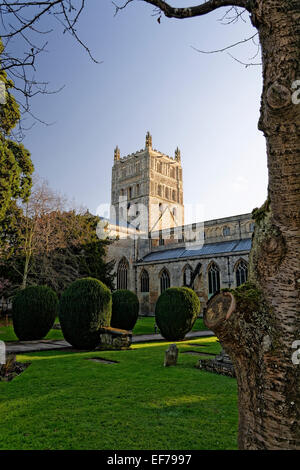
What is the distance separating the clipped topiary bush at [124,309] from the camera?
15.7 meters

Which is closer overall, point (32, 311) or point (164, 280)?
point (32, 311)

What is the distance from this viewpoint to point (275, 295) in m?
2.14

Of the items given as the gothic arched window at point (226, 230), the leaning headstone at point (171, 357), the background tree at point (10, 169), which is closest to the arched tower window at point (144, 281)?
the gothic arched window at point (226, 230)

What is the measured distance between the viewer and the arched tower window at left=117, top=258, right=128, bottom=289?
3216 centimetres

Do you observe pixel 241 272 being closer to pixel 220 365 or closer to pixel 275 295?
pixel 220 365

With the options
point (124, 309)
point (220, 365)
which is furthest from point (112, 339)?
point (124, 309)

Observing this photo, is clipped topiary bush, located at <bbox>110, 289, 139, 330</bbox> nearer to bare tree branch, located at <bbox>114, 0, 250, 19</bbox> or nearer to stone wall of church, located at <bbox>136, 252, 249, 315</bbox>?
stone wall of church, located at <bbox>136, 252, 249, 315</bbox>

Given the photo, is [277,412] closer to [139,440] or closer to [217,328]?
[217,328]

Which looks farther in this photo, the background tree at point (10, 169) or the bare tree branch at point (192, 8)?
the background tree at point (10, 169)

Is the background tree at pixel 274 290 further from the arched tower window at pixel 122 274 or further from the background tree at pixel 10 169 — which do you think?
the arched tower window at pixel 122 274

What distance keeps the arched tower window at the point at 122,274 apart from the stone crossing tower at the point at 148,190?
12.3 metres

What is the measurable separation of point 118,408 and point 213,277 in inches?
879

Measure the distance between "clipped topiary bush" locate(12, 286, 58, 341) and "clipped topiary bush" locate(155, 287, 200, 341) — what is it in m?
4.61

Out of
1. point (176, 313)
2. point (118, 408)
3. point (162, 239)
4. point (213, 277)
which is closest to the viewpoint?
point (118, 408)
